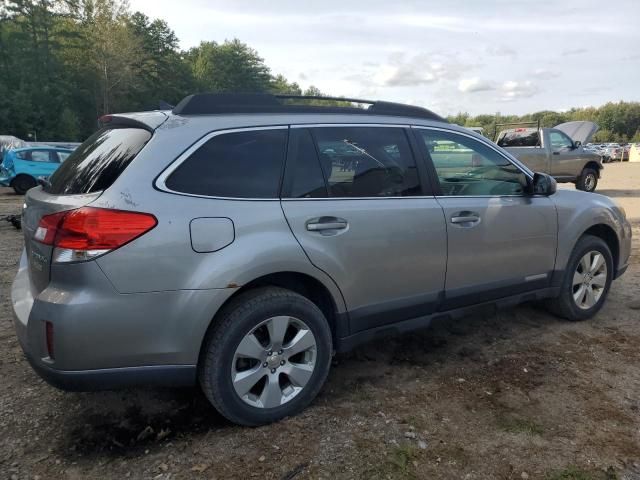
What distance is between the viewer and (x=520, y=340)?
410cm

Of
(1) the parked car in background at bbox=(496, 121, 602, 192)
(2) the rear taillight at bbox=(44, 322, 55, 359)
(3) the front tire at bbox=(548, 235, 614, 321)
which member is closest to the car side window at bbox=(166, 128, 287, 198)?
(2) the rear taillight at bbox=(44, 322, 55, 359)

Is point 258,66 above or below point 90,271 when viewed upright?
above

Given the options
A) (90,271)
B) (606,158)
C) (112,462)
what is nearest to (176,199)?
(90,271)

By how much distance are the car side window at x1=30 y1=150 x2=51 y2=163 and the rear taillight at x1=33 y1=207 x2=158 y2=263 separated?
15.8m

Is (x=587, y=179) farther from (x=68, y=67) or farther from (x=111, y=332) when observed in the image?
(x=68, y=67)

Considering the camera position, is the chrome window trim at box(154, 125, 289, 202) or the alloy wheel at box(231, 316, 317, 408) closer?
the chrome window trim at box(154, 125, 289, 202)

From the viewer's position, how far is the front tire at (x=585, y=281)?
432 cm

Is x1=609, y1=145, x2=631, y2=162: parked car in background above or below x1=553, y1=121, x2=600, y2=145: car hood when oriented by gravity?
below

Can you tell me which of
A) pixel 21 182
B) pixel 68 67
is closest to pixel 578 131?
pixel 21 182

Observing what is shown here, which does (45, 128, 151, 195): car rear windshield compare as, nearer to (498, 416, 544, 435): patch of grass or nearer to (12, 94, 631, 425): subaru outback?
(12, 94, 631, 425): subaru outback

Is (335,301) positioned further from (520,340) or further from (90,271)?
(520,340)

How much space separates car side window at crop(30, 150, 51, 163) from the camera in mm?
16156

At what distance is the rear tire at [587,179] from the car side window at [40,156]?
50.7 ft

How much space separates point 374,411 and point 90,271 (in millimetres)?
1700
